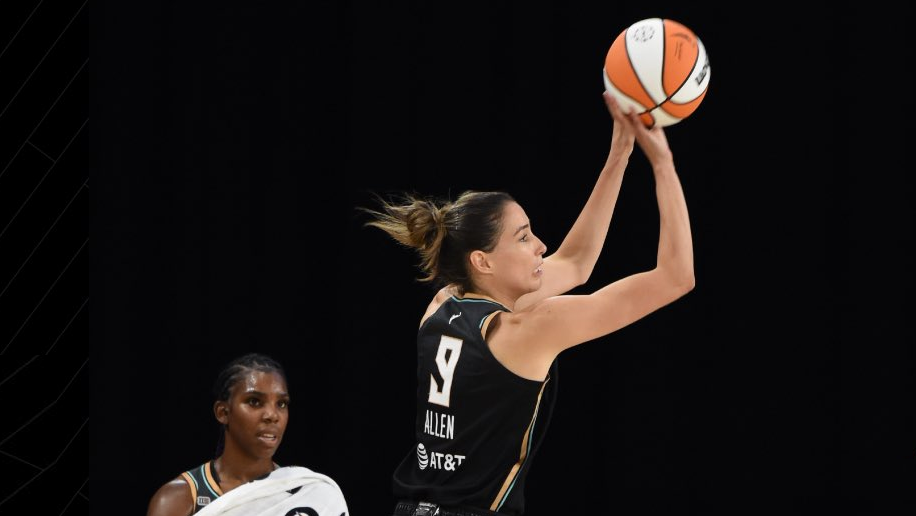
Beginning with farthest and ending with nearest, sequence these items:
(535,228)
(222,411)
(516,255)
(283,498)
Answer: (535,228) → (222,411) → (283,498) → (516,255)

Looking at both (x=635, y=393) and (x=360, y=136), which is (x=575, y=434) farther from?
(x=360, y=136)

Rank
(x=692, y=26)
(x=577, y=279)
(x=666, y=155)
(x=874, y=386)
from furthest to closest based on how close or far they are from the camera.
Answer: (x=692, y=26)
(x=874, y=386)
(x=577, y=279)
(x=666, y=155)

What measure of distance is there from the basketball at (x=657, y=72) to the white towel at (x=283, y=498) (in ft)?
4.49

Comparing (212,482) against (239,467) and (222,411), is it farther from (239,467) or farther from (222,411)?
(222,411)

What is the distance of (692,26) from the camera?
15.1ft

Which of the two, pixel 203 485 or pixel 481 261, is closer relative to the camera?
pixel 481 261

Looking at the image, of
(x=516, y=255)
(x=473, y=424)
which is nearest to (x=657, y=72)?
(x=516, y=255)

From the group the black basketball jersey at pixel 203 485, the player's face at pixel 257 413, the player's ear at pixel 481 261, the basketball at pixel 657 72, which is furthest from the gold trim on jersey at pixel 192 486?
the basketball at pixel 657 72

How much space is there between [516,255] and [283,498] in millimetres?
1033

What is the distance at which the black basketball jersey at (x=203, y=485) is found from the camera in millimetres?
3414

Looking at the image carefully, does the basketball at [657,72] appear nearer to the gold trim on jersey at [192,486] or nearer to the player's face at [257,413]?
the player's face at [257,413]

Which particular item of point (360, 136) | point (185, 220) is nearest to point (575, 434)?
point (360, 136)

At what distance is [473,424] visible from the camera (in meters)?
2.71

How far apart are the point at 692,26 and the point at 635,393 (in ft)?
4.73
